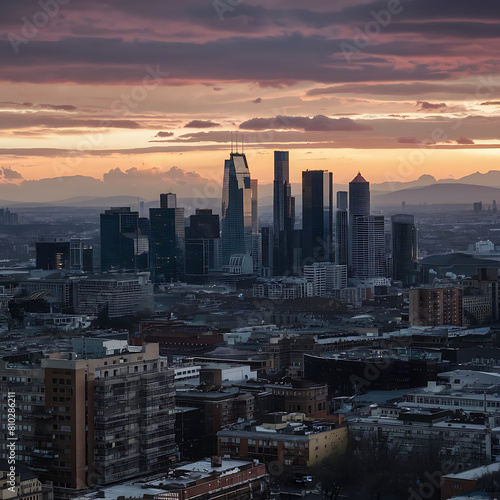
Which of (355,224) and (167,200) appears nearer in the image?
(355,224)

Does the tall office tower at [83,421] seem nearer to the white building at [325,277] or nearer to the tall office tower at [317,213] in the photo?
the white building at [325,277]

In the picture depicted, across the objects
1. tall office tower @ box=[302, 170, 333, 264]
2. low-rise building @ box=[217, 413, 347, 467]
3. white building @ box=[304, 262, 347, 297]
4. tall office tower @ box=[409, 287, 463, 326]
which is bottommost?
low-rise building @ box=[217, 413, 347, 467]

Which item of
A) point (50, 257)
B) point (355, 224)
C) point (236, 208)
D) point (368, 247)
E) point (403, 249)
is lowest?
point (50, 257)

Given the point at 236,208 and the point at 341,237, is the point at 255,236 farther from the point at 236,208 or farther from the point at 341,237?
the point at 341,237

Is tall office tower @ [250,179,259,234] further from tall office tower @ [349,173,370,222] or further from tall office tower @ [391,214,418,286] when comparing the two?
tall office tower @ [391,214,418,286]

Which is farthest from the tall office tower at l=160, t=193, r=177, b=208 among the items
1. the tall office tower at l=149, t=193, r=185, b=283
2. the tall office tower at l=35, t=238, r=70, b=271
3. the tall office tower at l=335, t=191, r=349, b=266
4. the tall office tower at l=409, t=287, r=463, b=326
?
the tall office tower at l=409, t=287, r=463, b=326

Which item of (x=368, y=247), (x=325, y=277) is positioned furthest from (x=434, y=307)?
(x=368, y=247)

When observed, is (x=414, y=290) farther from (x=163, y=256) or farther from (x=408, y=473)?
(x=163, y=256)
